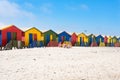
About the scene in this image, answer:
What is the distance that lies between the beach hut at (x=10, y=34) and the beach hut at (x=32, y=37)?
2.26 m

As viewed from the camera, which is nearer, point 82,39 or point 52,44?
point 52,44

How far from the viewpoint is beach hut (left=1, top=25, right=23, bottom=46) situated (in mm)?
34094

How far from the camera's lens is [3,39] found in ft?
112

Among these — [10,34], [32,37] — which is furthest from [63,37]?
[10,34]

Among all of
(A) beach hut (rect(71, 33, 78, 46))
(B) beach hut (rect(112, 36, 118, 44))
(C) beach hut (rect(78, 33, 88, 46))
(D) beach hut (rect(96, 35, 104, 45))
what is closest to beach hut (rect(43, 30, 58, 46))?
(A) beach hut (rect(71, 33, 78, 46))

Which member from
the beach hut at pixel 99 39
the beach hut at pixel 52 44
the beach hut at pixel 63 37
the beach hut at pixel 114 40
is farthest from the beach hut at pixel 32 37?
the beach hut at pixel 114 40

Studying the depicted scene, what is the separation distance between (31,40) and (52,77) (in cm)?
2879

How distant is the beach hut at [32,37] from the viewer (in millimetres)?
38688

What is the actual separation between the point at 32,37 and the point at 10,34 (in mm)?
5437

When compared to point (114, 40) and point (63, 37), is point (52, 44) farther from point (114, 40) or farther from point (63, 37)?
point (114, 40)

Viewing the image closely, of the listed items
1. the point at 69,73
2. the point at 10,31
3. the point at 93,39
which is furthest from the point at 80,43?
the point at 69,73

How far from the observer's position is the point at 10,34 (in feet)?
115

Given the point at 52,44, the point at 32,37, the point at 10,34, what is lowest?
the point at 52,44

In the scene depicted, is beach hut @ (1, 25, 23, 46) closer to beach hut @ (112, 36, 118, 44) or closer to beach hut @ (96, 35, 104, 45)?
beach hut @ (96, 35, 104, 45)
